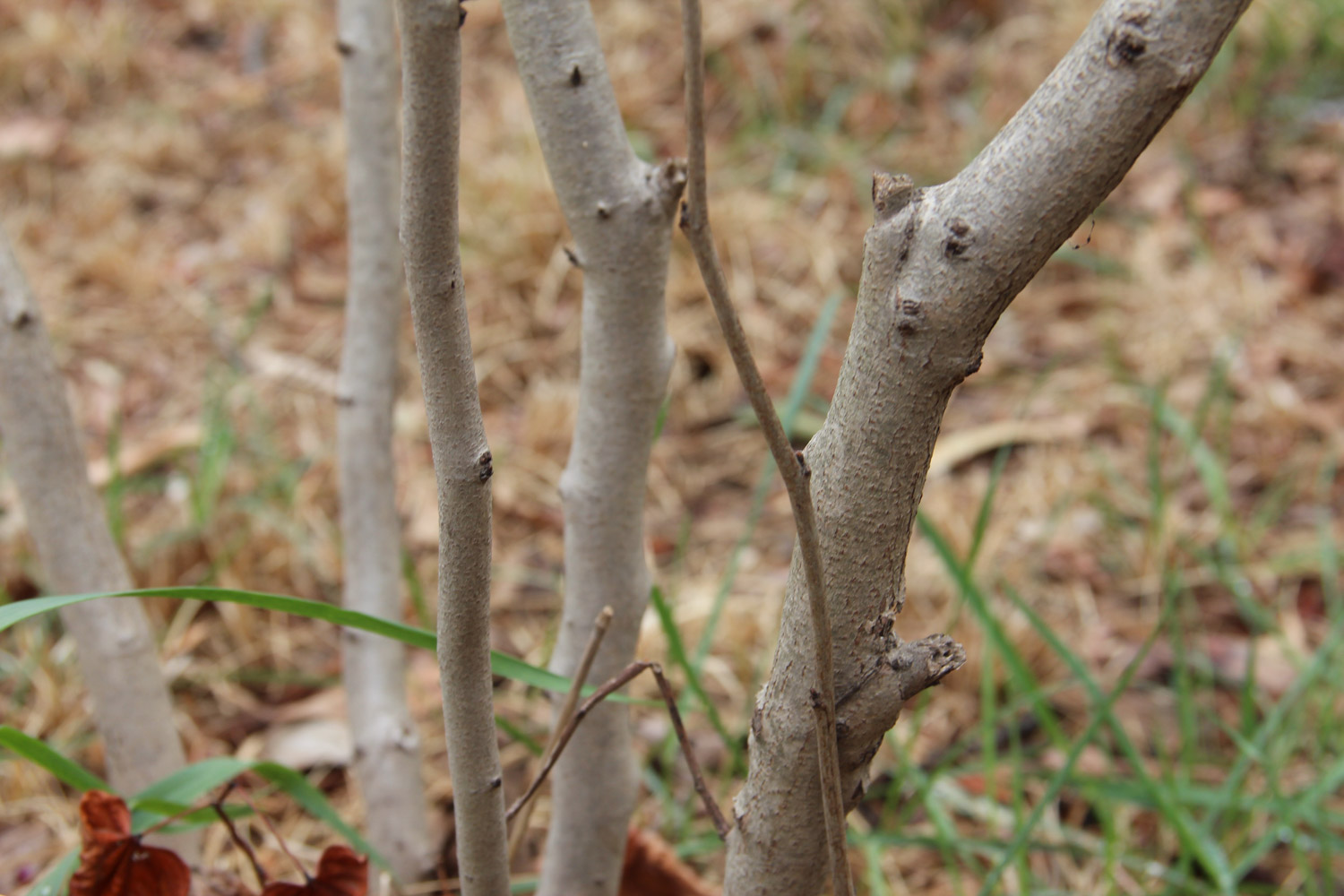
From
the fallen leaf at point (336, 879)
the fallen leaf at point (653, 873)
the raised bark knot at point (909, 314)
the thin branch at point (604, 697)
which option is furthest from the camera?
the fallen leaf at point (653, 873)

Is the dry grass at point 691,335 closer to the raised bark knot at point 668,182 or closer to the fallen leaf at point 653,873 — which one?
the fallen leaf at point 653,873

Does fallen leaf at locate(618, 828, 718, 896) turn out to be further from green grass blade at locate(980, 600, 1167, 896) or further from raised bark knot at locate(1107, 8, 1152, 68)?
raised bark knot at locate(1107, 8, 1152, 68)

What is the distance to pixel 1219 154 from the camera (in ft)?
11.1

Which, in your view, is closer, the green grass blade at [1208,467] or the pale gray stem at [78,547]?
the pale gray stem at [78,547]

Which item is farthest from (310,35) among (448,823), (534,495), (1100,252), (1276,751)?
(1276,751)

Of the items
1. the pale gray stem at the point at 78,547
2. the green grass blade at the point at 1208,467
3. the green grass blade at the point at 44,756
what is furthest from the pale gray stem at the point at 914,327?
the green grass blade at the point at 1208,467

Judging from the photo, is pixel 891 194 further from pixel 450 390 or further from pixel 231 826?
pixel 231 826

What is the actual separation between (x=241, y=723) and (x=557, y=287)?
158 cm

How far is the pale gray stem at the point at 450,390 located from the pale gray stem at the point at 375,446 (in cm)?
51

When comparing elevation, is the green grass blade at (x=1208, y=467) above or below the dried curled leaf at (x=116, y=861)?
above

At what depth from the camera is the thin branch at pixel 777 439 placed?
46cm

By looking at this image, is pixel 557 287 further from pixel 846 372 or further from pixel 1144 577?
pixel 846 372

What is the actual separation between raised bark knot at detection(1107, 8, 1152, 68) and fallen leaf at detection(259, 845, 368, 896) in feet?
2.54

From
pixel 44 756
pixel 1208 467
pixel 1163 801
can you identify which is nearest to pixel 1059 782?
pixel 1163 801
